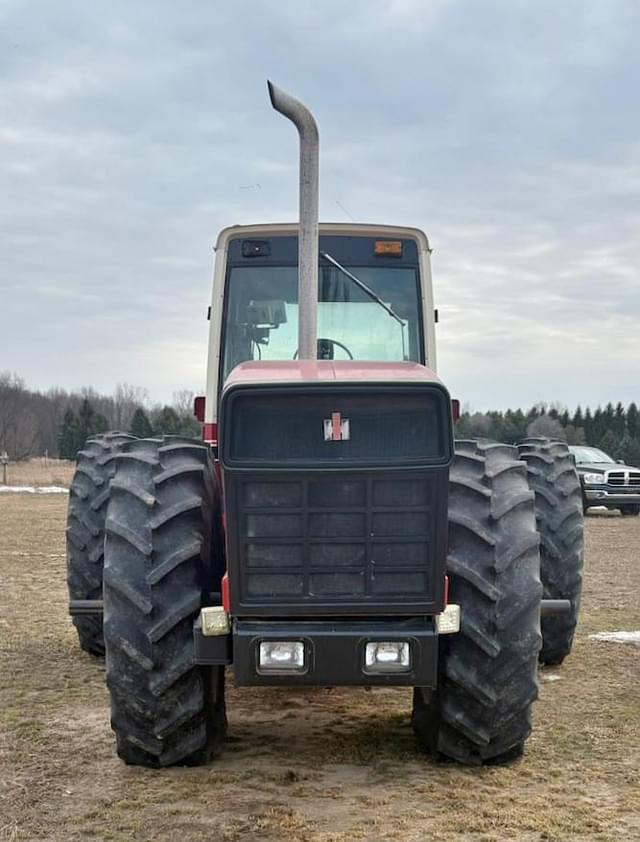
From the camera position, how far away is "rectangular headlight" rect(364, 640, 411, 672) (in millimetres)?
3912

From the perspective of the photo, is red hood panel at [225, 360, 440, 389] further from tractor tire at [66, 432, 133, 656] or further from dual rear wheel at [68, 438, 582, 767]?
tractor tire at [66, 432, 133, 656]

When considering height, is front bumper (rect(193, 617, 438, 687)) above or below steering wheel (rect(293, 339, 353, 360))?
below

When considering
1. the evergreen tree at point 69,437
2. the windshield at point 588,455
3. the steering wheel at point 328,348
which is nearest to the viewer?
the steering wheel at point 328,348

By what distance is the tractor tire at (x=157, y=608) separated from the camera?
4125 mm

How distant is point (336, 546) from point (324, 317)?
2268 millimetres

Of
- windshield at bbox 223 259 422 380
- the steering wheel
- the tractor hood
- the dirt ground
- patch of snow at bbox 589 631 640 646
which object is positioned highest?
windshield at bbox 223 259 422 380

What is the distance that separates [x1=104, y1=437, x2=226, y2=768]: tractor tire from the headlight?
1889 cm

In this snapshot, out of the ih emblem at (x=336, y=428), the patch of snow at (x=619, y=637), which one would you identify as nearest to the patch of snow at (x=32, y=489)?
the patch of snow at (x=619, y=637)

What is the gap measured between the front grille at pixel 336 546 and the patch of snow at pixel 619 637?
4.30 meters

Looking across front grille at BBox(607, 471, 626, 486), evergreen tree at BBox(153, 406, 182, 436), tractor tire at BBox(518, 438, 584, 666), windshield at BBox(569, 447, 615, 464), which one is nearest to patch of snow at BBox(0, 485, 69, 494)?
windshield at BBox(569, 447, 615, 464)

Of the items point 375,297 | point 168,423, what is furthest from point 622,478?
point 168,423

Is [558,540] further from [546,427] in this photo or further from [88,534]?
[546,427]

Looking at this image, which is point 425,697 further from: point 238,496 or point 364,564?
point 238,496

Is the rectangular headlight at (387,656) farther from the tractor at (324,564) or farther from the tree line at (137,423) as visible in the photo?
the tree line at (137,423)
